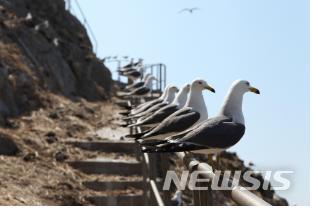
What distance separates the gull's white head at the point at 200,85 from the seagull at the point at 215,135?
1655 mm

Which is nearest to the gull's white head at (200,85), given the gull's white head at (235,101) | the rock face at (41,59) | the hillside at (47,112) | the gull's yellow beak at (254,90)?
the gull's yellow beak at (254,90)

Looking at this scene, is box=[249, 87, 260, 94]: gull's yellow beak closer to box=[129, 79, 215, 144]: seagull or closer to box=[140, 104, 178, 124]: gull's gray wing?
box=[129, 79, 215, 144]: seagull

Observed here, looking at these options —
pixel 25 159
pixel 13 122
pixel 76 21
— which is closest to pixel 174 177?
pixel 25 159

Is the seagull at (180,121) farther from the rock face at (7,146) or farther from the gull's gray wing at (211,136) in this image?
the rock face at (7,146)

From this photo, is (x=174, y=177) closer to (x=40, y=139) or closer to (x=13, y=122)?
(x=40, y=139)

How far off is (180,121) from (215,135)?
161 centimetres

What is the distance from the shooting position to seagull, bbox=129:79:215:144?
23.6 ft

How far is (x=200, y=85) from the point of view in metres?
8.15

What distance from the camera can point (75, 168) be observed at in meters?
10.6

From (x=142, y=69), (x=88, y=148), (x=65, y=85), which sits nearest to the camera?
(x=88, y=148)

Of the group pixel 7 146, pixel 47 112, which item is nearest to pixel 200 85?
pixel 7 146

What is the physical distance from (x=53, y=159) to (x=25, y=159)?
2.12 ft

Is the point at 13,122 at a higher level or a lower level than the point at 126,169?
higher

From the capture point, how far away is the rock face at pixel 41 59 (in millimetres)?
15148
